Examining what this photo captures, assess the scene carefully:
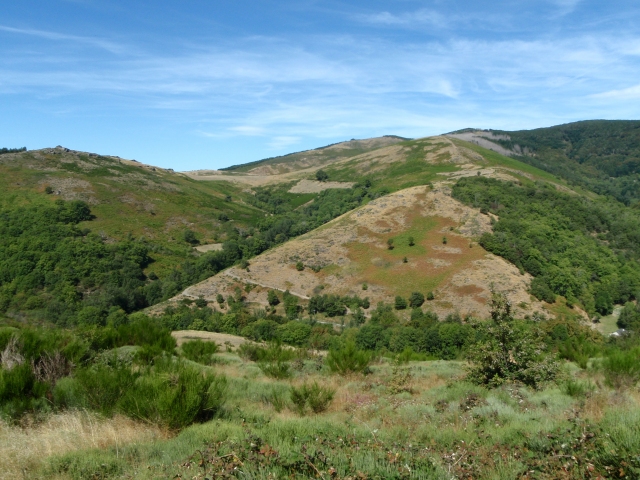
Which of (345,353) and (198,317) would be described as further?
(198,317)

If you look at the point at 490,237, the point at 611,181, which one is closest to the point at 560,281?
the point at 490,237

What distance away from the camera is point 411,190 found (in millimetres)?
86125

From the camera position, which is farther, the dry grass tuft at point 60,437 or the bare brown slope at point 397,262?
the bare brown slope at point 397,262

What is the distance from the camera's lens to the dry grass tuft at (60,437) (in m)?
4.71

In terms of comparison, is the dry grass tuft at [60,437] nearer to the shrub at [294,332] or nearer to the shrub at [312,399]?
the shrub at [312,399]

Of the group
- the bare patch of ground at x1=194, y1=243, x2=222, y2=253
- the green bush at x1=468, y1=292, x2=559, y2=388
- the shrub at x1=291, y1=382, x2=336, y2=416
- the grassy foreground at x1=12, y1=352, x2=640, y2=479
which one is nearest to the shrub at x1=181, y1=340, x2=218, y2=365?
the grassy foreground at x1=12, y1=352, x2=640, y2=479

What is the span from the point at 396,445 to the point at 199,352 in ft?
39.2

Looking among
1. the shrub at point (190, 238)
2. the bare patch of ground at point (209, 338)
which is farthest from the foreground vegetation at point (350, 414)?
the shrub at point (190, 238)

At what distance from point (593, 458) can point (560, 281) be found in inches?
2550

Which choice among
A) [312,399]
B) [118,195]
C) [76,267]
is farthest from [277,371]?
[118,195]

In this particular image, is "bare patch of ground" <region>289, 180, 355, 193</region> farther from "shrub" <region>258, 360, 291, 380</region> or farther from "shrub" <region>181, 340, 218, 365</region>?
"shrub" <region>258, 360, 291, 380</region>

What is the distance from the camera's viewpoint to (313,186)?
170m

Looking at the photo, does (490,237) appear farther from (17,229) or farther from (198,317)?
(17,229)

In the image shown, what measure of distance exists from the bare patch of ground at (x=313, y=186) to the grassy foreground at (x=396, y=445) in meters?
145
